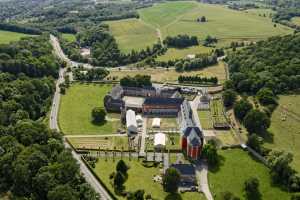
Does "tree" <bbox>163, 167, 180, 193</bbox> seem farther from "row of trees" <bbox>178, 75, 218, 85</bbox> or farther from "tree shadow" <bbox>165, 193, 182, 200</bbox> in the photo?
"row of trees" <bbox>178, 75, 218, 85</bbox>

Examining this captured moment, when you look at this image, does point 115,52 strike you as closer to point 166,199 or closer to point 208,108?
point 208,108

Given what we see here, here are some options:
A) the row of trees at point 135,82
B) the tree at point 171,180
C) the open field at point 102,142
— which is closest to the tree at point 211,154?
the tree at point 171,180

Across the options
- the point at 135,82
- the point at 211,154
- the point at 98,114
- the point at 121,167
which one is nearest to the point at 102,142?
the point at 98,114

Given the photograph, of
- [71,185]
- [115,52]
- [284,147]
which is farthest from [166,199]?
[115,52]

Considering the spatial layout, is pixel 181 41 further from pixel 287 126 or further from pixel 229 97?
pixel 287 126

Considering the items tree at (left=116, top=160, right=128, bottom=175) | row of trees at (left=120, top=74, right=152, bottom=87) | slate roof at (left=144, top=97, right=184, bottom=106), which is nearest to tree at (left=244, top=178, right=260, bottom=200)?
tree at (left=116, top=160, right=128, bottom=175)

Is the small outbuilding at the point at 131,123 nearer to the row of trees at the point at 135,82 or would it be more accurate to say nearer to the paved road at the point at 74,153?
the paved road at the point at 74,153
